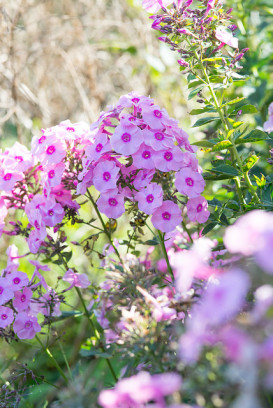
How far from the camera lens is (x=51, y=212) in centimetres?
169

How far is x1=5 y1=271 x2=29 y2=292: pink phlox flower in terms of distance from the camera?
1.63 metres

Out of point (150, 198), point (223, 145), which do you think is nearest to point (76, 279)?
point (150, 198)

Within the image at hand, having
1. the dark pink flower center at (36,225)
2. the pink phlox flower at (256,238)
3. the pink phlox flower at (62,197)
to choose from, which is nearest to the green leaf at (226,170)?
the pink phlox flower at (62,197)

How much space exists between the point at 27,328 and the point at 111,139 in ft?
2.33

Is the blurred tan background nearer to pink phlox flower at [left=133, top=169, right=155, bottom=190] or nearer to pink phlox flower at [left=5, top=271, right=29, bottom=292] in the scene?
pink phlox flower at [left=5, top=271, right=29, bottom=292]

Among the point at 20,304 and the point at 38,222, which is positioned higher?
the point at 38,222

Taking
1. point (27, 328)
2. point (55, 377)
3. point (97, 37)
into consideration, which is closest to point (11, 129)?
point (97, 37)

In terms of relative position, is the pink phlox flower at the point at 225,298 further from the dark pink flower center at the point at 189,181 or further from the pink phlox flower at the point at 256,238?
the dark pink flower center at the point at 189,181

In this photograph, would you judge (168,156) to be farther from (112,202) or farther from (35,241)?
(35,241)

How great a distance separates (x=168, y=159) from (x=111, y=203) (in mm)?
235

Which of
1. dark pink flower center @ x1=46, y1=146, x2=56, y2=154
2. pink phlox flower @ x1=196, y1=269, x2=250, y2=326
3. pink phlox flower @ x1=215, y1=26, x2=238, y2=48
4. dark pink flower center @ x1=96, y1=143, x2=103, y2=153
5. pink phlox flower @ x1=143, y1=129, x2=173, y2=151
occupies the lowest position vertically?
pink phlox flower @ x1=143, y1=129, x2=173, y2=151

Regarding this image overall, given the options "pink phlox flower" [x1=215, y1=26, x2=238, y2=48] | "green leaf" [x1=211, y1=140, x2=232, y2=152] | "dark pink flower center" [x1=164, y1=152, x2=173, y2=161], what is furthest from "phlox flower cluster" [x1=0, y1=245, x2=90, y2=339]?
"pink phlox flower" [x1=215, y1=26, x2=238, y2=48]

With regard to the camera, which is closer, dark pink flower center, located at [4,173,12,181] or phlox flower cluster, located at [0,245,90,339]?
phlox flower cluster, located at [0,245,90,339]

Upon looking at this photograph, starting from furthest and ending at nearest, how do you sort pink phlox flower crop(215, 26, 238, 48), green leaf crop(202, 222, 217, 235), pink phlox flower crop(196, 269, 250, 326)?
green leaf crop(202, 222, 217, 235) → pink phlox flower crop(215, 26, 238, 48) → pink phlox flower crop(196, 269, 250, 326)
